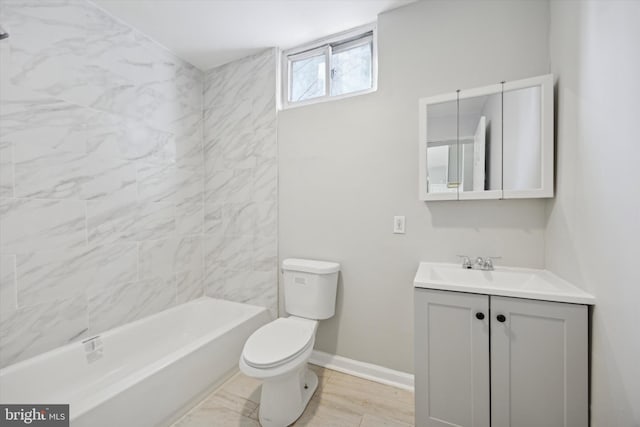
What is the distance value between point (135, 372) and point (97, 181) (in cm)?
122

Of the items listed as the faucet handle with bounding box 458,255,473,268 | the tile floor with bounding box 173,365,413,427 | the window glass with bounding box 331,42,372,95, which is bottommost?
the tile floor with bounding box 173,365,413,427

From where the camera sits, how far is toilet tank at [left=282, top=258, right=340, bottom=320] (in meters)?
1.82

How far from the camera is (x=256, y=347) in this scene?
4.69 feet

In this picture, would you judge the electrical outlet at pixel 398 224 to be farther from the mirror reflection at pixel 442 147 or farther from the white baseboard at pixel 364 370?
the white baseboard at pixel 364 370

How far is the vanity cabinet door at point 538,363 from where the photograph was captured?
1.06m

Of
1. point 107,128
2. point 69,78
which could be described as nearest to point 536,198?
point 107,128

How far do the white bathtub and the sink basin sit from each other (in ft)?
4.59

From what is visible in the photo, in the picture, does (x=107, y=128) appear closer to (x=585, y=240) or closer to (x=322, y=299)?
(x=322, y=299)

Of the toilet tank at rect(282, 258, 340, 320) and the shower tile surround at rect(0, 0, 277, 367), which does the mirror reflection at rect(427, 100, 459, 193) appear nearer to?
the toilet tank at rect(282, 258, 340, 320)

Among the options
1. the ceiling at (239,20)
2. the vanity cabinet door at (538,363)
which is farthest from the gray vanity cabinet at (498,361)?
the ceiling at (239,20)

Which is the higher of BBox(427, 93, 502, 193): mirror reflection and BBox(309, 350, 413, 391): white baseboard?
BBox(427, 93, 502, 193): mirror reflection

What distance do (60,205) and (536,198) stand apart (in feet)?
9.05

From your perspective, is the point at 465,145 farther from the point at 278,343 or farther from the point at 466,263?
the point at 278,343

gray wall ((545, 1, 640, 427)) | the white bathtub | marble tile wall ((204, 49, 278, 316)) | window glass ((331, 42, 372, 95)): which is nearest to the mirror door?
gray wall ((545, 1, 640, 427))
